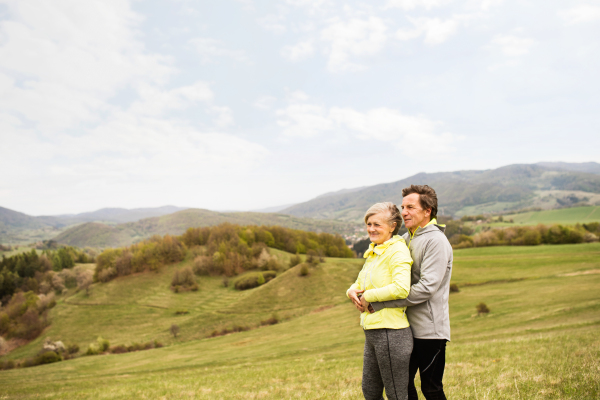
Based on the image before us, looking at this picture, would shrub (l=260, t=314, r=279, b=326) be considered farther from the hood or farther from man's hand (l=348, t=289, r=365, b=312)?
the hood

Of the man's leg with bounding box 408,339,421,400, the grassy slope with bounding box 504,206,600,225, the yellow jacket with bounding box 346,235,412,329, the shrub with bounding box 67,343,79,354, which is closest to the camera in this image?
the yellow jacket with bounding box 346,235,412,329

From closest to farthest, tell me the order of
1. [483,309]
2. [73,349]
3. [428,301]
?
[428,301]
[483,309]
[73,349]

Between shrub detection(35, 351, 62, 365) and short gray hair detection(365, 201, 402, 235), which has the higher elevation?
short gray hair detection(365, 201, 402, 235)

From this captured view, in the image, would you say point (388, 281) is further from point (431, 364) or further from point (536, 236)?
point (536, 236)

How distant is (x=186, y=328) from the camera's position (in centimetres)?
5331

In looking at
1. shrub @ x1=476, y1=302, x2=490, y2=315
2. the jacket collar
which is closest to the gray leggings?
the jacket collar

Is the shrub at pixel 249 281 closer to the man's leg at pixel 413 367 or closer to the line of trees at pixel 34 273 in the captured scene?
the line of trees at pixel 34 273

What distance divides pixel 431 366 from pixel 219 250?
93.5 meters

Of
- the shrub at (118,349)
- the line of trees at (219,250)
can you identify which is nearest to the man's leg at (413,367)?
the shrub at (118,349)

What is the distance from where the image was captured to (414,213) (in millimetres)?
4004

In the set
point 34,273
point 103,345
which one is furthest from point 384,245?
point 34,273

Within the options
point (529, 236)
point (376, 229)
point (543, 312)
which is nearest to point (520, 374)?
point (376, 229)

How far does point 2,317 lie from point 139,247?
33964 millimetres

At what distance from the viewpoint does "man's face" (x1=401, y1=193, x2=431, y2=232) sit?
3994 mm
